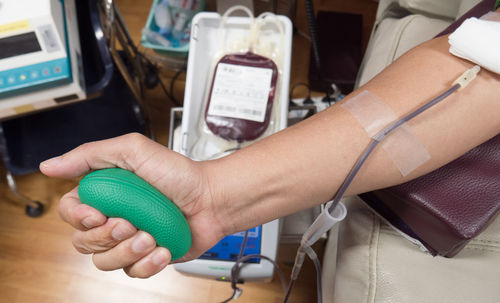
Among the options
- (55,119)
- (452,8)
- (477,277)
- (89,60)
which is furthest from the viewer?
(55,119)

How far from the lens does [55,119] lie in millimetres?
1217

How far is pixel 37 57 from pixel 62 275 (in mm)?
805

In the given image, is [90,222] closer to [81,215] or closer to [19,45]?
[81,215]

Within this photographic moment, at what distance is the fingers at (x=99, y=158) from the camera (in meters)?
0.55

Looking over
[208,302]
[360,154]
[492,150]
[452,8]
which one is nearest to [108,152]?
[360,154]

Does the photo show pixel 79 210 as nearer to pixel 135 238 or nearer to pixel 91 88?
pixel 135 238

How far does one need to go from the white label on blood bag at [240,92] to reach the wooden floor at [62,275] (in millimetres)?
458

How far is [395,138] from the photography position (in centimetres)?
55

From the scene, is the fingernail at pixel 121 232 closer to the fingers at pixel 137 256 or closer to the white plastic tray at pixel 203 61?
the fingers at pixel 137 256

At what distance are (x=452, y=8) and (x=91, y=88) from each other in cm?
98

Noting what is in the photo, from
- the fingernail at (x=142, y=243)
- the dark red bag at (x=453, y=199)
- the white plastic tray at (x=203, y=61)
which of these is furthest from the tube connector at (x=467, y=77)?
the fingernail at (x=142, y=243)

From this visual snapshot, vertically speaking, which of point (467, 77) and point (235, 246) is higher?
point (467, 77)

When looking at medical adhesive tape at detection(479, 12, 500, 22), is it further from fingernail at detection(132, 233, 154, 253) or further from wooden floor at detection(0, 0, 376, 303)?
wooden floor at detection(0, 0, 376, 303)

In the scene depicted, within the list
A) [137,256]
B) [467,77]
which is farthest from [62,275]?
[467,77]
